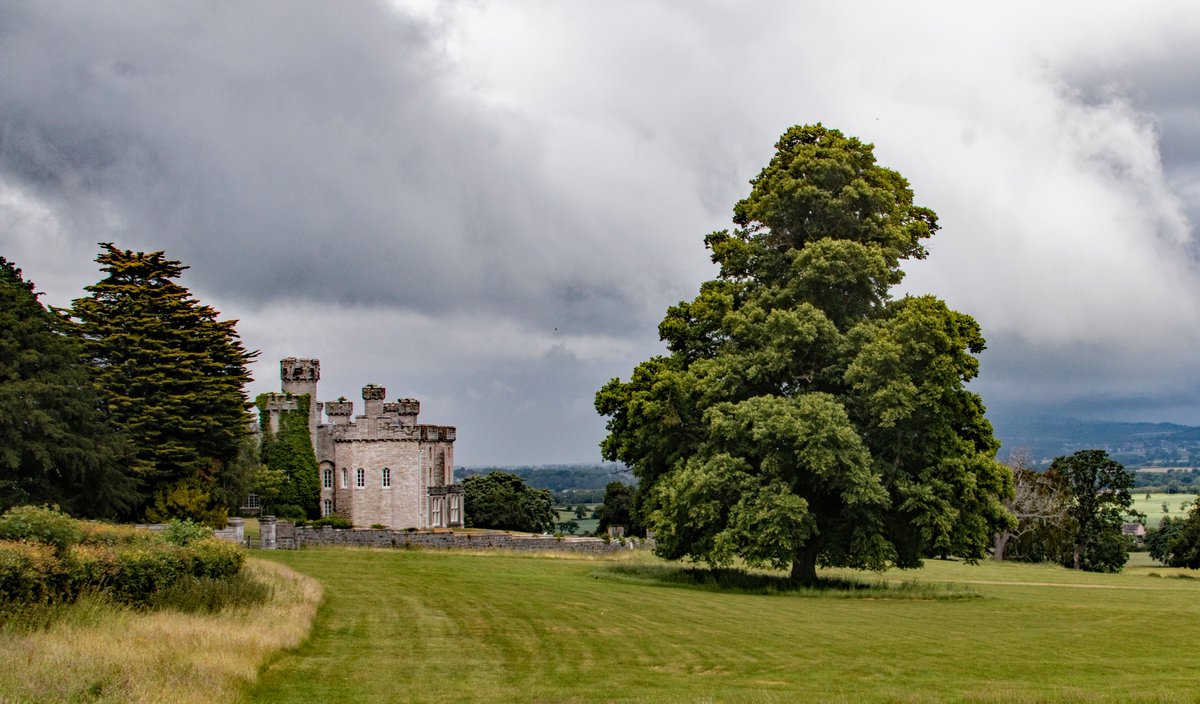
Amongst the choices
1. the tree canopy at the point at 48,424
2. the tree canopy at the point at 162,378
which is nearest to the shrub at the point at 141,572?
the tree canopy at the point at 48,424

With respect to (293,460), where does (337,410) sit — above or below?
above

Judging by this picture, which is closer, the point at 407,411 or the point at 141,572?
the point at 141,572

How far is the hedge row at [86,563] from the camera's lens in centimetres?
1628

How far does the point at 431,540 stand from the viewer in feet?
156

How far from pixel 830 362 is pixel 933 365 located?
383 cm

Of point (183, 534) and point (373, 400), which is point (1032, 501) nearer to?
point (373, 400)

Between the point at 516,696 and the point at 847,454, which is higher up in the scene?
the point at 847,454

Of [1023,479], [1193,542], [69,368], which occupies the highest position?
[69,368]

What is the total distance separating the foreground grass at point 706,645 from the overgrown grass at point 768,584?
1.92 feet

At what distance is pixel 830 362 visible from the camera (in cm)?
3581

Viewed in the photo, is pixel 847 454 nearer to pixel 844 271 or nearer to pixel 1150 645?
pixel 844 271

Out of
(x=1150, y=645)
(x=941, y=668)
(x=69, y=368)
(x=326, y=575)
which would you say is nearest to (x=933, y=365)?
(x=1150, y=645)

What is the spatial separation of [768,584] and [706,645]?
15.5 metres

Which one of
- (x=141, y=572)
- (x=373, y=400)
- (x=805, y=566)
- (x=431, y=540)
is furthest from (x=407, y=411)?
(x=141, y=572)
